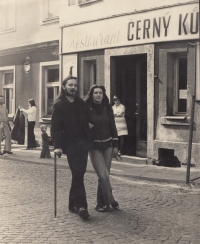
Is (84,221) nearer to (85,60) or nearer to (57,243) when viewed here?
(57,243)

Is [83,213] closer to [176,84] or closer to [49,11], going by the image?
[176,84]

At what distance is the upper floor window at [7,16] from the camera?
19891 mm

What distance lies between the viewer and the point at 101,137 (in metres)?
7.42

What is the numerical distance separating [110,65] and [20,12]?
20.0 ft

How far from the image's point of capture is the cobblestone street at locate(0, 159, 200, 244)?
19.8 ft

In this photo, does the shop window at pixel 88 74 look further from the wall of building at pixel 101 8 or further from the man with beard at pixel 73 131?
the man with beard at pixel 73 131

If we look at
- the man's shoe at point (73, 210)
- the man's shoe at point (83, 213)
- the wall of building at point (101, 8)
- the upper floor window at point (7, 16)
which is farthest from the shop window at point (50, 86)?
the man's shoe at point (83, 213)

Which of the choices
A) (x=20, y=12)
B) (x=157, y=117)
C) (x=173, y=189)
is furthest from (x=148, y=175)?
(x=20, y=12)

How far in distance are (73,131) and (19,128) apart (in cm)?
1132

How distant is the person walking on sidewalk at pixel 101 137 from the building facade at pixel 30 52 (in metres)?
10.4

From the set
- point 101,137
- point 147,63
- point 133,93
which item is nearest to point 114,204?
point 101,137

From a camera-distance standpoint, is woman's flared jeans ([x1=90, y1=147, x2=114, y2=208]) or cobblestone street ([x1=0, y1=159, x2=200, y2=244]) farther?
woman's flared jeans ([x1=90, y1=147, x2=114, y2=208])

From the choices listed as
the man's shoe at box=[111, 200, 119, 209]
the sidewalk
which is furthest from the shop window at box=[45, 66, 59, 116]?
the man's shoe at box=[111, 200, 119, 209]

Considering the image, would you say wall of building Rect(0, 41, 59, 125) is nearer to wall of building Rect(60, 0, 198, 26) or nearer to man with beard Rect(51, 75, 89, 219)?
wall of building Rect(60, 0, 198, 26)
